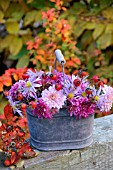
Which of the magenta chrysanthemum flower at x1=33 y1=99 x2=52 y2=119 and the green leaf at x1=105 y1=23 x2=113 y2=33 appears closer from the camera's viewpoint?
the magenta chrysanthemum flower at x1=33 y1=99 x2=52 y2=119

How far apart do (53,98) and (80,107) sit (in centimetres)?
12

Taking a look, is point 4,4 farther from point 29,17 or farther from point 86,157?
point 86,157

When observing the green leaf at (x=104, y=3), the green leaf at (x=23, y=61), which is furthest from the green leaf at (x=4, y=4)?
the green leaf at (x=104, y=3)

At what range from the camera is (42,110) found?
5.73ft

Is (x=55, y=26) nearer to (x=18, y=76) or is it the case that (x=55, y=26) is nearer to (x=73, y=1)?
(x=18, y=76)

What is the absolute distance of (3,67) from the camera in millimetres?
3754

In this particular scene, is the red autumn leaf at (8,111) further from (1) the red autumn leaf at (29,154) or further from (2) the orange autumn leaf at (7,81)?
(2) the orange autumn leaf at (7,81)

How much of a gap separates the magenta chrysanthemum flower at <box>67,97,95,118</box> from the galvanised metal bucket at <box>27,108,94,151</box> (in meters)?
0.03

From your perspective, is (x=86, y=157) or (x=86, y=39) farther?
(x=86, y=39)

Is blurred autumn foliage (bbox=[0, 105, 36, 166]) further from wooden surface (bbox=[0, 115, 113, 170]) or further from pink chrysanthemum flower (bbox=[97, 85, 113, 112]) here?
pink chrysanthemum flower (bbox=[97, 85, 113, 112])

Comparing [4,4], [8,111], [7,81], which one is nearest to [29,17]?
[4,4]

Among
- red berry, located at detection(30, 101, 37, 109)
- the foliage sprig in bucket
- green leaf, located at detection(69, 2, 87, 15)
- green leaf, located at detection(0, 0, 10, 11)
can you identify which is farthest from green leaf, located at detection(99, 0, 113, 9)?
red berry, located at detection(30, 101, 37, 109)

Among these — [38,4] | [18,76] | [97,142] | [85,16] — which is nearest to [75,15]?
[85,16]

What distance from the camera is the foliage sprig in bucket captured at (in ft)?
5.74
